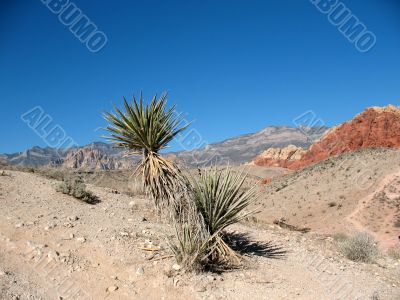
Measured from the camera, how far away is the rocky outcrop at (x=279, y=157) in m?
71.2

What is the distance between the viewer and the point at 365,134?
49438mm

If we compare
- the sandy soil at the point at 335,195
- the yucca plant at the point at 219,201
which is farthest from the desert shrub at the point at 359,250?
the sandy soil at the point at 335,195

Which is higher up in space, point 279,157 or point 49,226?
point 279,157

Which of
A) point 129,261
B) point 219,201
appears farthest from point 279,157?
point 129,261

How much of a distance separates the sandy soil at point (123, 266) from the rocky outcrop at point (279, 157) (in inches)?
2449

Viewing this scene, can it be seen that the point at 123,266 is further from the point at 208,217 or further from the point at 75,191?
the point at 75,191

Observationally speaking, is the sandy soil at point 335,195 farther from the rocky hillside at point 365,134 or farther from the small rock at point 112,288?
the small rock at point 112,288

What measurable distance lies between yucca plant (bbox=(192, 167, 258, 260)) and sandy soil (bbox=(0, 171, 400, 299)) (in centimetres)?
88

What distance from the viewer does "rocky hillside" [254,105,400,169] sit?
47500 millimetres

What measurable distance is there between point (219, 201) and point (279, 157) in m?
67.5

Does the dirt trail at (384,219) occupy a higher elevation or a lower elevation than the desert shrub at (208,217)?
higher

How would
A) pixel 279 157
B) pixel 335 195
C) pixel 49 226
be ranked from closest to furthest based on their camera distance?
pixel 49 226, pixel 335 195, pixel 279 157

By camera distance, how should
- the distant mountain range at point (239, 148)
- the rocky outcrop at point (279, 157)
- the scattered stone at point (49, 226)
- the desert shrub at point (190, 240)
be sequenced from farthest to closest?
the distant mountain range at point (239, 148) → the rocky outcrop at point (279, 157) → the scattered stone at point (49, 226) → the desert shrub at point (190, 240)

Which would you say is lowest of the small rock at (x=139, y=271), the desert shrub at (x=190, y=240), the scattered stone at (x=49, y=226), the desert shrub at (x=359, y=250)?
the scattered stone at (x=49, y=226)
